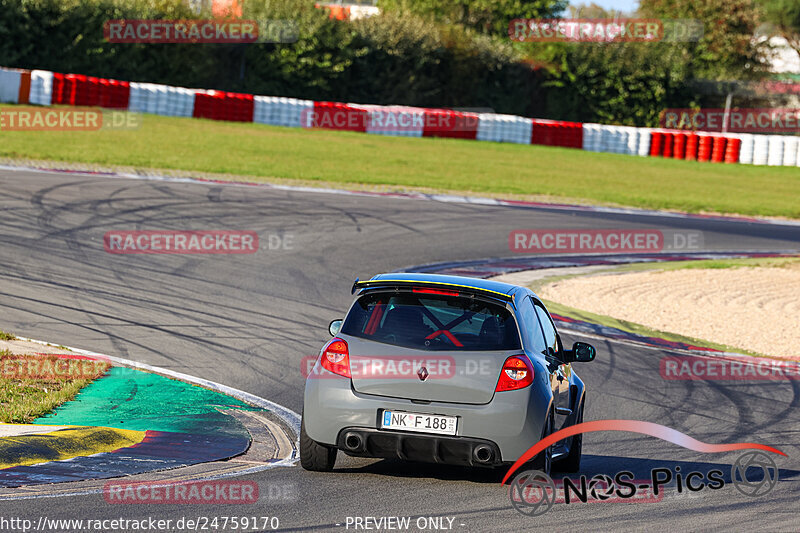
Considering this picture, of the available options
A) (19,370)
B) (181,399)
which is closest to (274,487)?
(181,399)

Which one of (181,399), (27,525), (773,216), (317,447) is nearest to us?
(27,525)

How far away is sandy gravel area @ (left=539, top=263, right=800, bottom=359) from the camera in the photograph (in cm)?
1441

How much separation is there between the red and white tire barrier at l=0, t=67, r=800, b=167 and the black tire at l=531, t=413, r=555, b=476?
28.0 m

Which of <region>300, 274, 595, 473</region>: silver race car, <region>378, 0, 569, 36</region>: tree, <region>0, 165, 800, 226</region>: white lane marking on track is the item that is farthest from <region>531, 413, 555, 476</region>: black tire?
<region>378, 0, 569, 36</region>: tree

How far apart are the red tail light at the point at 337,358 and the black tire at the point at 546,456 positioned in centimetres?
129

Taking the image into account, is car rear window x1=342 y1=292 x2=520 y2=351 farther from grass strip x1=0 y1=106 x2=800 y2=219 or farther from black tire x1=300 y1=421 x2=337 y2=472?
grass strip x1=0 y1=106 x2=800 y2=219

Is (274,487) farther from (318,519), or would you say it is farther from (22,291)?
(22,291)

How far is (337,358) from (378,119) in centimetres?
3094

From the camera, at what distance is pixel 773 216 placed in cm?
2845

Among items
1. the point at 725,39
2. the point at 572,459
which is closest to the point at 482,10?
the point at 725,39

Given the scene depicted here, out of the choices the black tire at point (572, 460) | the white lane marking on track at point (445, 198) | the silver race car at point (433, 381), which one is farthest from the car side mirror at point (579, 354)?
the white lane marking on track at point (445, 198)

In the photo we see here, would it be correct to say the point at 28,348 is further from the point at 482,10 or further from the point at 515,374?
the point at 482,10

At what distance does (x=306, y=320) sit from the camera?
1258cm

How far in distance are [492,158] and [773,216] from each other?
9180 millimetres
